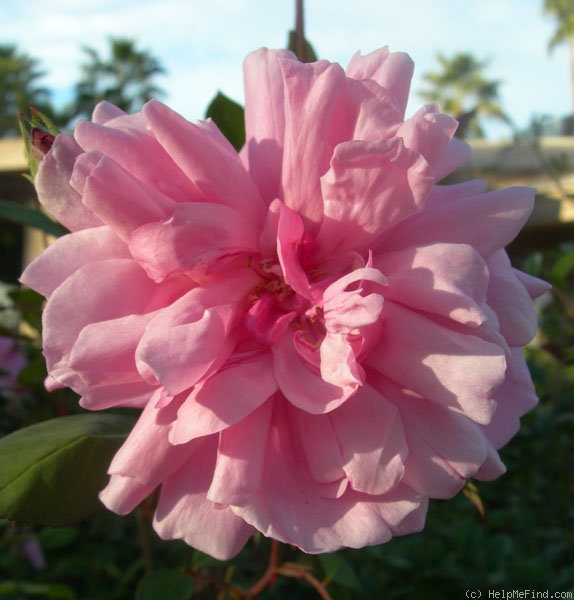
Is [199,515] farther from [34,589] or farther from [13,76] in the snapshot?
[13,76]

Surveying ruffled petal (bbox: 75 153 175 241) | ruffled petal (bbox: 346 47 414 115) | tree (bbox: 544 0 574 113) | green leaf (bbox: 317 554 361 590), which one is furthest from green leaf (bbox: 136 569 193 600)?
tree (bbox: 544 0 574 113)

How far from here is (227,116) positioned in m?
1.04

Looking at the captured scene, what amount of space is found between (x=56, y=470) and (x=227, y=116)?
597 mm

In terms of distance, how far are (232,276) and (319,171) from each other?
0.16m

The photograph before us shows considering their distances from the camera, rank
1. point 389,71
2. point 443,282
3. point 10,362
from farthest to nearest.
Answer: point 10,362, point 389,71, point 443,282

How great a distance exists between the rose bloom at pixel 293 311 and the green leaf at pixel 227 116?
0.90ft

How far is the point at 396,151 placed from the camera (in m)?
0.64

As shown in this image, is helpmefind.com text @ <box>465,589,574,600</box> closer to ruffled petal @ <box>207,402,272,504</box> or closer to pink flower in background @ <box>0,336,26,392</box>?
ruffled petal @ <box>207,402,272,504</box>

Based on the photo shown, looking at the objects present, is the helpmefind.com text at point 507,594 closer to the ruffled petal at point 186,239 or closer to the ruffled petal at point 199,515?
the ruffled petal at point 199,515

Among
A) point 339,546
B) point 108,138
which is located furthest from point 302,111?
point 339,546

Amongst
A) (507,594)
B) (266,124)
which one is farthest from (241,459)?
(507,594)

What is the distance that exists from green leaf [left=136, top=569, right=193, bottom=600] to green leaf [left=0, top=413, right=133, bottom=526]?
346 mm

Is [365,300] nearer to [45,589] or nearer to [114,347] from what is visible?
[114,347]

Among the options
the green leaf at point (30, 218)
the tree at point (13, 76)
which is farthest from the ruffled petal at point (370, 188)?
the tree at point (13, 76)
